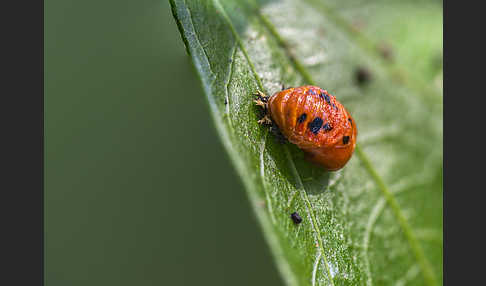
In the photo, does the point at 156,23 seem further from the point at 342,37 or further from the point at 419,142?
the point at 419,142

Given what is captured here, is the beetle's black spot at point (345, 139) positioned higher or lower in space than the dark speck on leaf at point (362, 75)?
higher

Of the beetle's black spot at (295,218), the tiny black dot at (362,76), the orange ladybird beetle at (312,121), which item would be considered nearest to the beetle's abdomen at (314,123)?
the orange ladybird beetle at (312,121)

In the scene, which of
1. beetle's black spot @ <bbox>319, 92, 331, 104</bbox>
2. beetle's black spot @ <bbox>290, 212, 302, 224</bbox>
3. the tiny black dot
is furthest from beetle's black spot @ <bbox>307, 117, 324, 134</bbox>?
the tiny black dot

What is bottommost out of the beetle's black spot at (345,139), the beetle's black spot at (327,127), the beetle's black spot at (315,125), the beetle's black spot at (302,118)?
the beetle's black spot at (345,139)

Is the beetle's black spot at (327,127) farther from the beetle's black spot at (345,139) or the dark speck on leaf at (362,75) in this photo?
the dark speck on leaf at (362,75)

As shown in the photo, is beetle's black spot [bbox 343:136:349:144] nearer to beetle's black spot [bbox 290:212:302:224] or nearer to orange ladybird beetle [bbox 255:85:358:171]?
orange ladybird beetle [bbox 255:85:358:171]

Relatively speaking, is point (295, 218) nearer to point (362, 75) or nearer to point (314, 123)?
point (314, 123)
